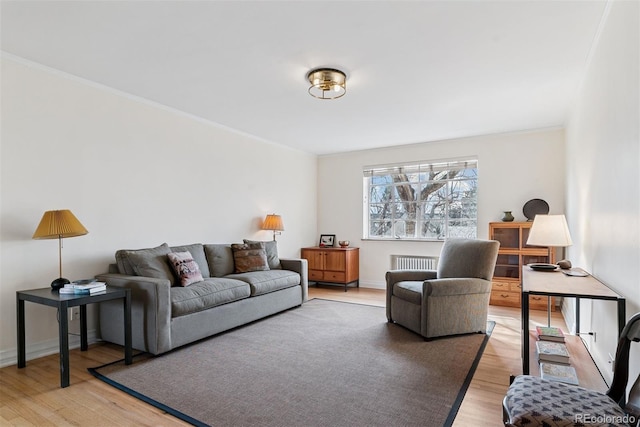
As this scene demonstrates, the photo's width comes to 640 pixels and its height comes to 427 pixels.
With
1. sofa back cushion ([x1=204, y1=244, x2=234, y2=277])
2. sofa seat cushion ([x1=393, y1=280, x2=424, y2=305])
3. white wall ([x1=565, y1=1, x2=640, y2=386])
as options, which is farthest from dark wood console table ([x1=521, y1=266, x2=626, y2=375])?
sofa back cushion ([x1=204, y1=244, x2=234, y2=277])

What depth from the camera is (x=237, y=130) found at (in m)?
5.09

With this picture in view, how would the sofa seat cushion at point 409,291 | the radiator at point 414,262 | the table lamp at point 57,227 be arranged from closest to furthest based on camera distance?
1. the table lamp at point 57,227
2. the sofa seat cushion at point 409,291
3. the radiator at point 414,262

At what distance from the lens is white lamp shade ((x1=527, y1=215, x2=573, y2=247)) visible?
324 centimetres

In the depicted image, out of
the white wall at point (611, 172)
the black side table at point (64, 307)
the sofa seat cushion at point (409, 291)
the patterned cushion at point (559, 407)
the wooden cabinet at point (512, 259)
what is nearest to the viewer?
the patterned cushion at point (559, 407)

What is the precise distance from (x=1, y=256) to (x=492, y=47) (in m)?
4.14

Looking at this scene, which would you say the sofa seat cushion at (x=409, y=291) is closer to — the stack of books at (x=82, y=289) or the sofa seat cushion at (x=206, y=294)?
the sofa seat cushion at (x=206, y=294)

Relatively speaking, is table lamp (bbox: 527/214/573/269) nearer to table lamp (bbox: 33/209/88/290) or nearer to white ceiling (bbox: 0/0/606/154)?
white ceiling (bbox: 0/0/606/154)

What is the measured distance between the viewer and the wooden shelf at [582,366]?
2.13 m

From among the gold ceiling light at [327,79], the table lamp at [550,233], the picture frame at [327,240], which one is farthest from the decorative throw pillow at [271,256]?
the table lamp at [550,233]

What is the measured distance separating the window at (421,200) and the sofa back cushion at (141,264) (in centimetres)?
380

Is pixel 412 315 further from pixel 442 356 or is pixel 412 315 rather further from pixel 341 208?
pixel 341 208

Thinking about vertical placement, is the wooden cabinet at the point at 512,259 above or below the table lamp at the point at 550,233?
below

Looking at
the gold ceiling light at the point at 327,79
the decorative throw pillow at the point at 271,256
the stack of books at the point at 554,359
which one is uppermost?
the gold ceiling light at the point at 327,79

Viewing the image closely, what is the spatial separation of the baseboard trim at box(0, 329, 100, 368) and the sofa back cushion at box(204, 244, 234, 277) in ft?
4.30
